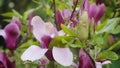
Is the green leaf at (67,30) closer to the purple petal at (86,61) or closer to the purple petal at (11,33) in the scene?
the purple petal at (86,61)

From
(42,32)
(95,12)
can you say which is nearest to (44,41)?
(42,32)

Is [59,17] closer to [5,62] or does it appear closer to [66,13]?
[66,13]

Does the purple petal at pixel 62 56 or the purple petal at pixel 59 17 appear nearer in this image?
the purple petal at pixel 62 56

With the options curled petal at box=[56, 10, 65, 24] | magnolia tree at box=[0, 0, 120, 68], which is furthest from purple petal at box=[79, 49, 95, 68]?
curled petal at box=[56, 10, 65, 24]

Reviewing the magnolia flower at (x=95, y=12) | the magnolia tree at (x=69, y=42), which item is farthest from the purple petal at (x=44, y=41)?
the magnolia flower at (x=95, y=12)

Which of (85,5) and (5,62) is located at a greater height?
(85,5)

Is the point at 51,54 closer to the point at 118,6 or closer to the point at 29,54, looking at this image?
the point at 29,54
